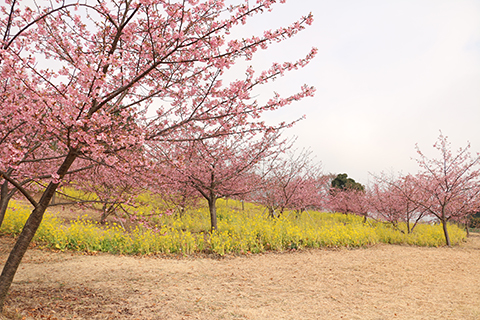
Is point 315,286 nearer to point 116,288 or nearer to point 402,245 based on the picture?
point 116,288

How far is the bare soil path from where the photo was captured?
3.80m

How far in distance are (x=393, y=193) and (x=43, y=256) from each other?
12.9 metres

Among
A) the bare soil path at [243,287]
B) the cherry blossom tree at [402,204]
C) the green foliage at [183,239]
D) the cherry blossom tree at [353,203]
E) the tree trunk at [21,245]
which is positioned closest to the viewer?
the tree trunk at [21,245]

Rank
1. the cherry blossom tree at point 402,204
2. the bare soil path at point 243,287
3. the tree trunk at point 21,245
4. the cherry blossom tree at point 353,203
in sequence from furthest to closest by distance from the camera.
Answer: the cherry blossom tree at point 353,203
the cherry blossom tree at point 402,204
the bare soil path at point 243,287
the tree trunk at point 21,245

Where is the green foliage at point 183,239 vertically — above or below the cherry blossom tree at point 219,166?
below

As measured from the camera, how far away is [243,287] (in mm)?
4777

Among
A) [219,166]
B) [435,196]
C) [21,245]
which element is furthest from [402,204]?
[21,245]

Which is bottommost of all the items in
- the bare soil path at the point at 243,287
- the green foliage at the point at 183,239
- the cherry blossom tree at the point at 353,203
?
the bare soil path at the point at 243,287

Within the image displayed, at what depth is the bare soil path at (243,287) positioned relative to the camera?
3799 mm

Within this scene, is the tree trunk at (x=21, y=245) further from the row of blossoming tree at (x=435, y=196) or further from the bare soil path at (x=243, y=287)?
the row of blossoming tree at (x=435, y=196)

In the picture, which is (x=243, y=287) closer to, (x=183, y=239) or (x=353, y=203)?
(x=183, y=239)

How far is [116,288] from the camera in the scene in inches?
177

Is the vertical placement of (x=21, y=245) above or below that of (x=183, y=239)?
above

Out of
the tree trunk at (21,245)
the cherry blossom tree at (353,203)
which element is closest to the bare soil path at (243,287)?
the tree trunk at (21,245)
